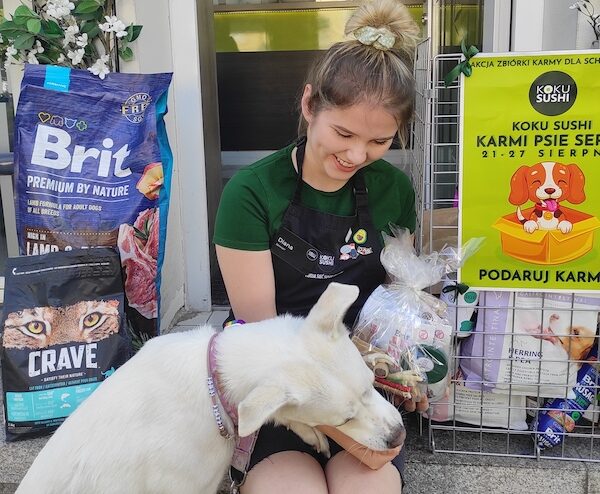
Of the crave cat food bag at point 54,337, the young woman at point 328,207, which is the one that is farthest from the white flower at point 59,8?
the young woman at point 328,207

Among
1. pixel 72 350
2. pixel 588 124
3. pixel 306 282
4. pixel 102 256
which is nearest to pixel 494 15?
pixel 588 124

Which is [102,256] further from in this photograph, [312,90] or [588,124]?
[588,124]

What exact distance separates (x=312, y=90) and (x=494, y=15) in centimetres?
134

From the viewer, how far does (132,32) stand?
284 centimetres

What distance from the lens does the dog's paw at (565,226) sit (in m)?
2.06

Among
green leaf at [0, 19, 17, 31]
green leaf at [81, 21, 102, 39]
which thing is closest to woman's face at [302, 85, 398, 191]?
green leaf at [81, 21, 102, 39]

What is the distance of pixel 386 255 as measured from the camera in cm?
213

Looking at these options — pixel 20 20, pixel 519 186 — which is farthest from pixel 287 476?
pixel 20 20

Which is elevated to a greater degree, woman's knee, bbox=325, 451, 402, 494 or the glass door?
the glass door

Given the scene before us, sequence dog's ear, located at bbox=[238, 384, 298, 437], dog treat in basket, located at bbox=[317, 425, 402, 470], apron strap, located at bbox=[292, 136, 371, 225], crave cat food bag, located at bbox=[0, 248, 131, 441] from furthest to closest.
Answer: crave cat food bag, located at bbox=[0, 248, 131, 441] → apron strap, located at bbox=[292, 136, 371, 225] → dog treat in basket, located at bbox=[317, 425, 402, 470] → dog's ear, located at bbox=[238, 384, 298, 437]

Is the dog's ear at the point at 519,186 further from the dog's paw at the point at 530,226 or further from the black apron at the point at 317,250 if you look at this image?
the black apron at the point at 317,250

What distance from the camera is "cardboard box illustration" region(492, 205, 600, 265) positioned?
6.77 feet

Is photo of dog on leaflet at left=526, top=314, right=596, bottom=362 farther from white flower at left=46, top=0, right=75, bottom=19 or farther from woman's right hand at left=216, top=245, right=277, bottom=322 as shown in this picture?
white flower at left=46, top=0, right=75, bottom=19

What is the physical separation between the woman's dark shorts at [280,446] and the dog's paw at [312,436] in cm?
3
